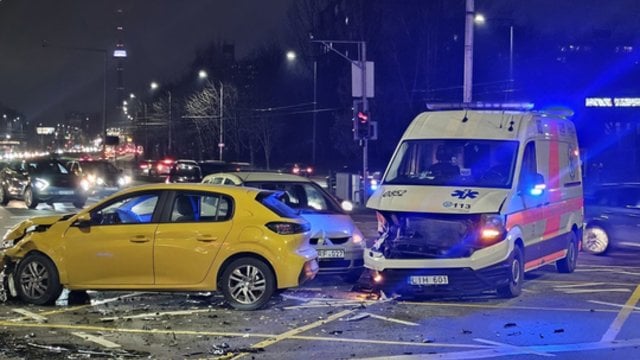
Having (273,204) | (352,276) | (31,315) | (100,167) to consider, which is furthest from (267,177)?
(100,167)

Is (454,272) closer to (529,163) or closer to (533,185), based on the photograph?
(533,185)

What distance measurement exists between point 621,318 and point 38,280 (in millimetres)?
6984

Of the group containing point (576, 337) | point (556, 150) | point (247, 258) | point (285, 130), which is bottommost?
point (576, 337)

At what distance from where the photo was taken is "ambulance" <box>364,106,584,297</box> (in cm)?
940

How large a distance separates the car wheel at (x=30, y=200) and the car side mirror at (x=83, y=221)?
16.8 metres

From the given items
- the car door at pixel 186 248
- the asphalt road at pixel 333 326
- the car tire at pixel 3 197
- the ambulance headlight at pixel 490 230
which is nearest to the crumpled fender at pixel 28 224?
the asphalt road at pixel 333 326

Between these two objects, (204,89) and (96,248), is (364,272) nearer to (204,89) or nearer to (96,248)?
(96,248)

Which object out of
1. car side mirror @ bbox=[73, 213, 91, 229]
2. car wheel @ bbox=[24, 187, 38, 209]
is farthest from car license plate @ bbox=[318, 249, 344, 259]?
car wheel @ bbox=[24, 187, 38, 209]

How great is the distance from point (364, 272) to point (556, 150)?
366cm

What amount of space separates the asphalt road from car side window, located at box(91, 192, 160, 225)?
3.44ft

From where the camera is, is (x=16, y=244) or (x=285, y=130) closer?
(x=16, y=244)

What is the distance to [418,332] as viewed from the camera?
7793 millimetres

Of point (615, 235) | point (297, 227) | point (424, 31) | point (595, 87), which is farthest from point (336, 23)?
point (297, 227)

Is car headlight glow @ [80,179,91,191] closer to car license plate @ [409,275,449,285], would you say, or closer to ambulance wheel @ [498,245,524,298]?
car license plate @ [409,275,449,285]
